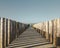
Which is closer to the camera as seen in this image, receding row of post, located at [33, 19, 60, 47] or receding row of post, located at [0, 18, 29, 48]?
receding row of post, located at [0, 18, 29, 48]

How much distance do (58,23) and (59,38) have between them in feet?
2.28

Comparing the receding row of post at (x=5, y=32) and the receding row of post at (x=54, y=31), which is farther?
the receding row of post at (x=54, y=31)

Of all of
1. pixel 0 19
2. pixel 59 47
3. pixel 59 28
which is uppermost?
pixel 0 19

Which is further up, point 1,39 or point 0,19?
point 0,19

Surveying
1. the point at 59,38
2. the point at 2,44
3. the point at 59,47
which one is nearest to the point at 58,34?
the point at 59,38

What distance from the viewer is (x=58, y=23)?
21.2 feet

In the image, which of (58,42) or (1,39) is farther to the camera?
(58,42)

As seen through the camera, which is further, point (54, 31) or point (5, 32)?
point (54, 31)

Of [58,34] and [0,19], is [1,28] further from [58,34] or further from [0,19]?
[58,34]

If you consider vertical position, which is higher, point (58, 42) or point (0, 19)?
point (0, 19)

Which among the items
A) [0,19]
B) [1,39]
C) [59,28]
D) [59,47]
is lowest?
[59,47]

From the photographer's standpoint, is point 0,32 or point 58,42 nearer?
point 0,32

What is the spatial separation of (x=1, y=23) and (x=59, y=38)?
108 inches

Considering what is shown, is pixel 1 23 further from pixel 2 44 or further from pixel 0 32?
pixel 2 44
